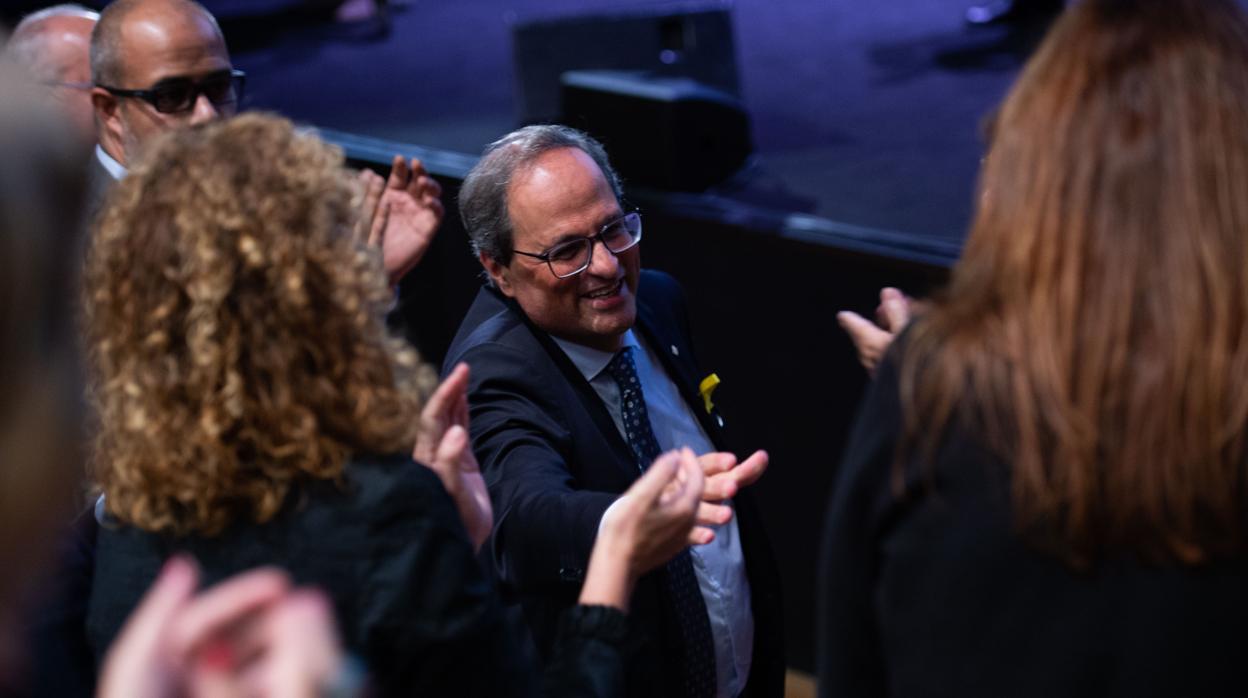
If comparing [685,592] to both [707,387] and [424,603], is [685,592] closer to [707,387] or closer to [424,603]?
[707,387]

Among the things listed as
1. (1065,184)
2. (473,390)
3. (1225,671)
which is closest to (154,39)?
(473,390)

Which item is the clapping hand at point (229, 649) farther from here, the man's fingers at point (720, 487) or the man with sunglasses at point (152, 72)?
the man with sunglasses at point (152, 72)

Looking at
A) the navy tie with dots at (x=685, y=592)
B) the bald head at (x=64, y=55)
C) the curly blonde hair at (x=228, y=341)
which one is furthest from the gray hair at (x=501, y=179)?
the bald head at (x=64, y=55)

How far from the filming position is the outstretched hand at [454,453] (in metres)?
1.45

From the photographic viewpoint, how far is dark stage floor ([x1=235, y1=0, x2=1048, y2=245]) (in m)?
4.39

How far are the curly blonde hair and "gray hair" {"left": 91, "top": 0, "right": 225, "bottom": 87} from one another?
1.45 m

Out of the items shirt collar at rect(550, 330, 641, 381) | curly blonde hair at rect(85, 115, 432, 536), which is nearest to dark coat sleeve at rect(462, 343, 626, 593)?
shirt collar at rect(550, 330, 641, 381)

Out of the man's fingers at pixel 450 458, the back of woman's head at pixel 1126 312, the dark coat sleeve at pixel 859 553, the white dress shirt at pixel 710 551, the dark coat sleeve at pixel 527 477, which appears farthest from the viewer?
the white dress shirt at pixel 710 551

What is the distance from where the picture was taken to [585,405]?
210cm

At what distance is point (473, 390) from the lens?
2059mm

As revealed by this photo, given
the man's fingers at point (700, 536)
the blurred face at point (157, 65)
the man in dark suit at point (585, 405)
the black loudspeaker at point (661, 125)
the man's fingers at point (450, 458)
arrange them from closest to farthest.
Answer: the man's fingers at point (450, 458), the man's fingers at point (700, 536), the man in dark suit at point (585, 405), the blurred face at point (157, 65), the black loudspeaker at point (661, 125)

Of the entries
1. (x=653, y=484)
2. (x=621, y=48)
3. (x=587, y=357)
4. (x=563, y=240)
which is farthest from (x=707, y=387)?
(x=621, y=48)

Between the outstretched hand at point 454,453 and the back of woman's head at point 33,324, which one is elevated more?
the back of woman's head at point 33,324

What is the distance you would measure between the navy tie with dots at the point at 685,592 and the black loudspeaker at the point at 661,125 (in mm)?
1727
